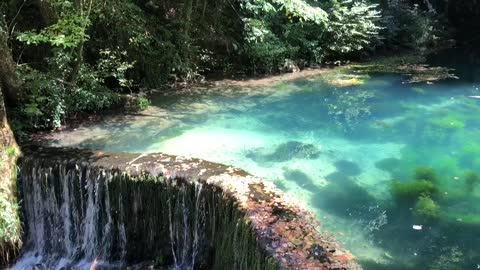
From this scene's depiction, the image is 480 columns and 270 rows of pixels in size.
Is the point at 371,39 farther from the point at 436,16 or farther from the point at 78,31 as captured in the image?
the point at 78,31

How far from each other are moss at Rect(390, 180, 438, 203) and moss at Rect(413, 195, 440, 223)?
120mm

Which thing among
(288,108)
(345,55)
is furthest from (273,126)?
(345,55)

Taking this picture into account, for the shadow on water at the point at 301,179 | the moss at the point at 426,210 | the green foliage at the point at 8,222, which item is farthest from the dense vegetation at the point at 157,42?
the moss at the point at 426,210

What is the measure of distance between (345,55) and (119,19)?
7.82 metres

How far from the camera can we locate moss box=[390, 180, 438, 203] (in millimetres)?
6219

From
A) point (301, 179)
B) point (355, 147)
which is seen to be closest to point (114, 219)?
point (301, 179)

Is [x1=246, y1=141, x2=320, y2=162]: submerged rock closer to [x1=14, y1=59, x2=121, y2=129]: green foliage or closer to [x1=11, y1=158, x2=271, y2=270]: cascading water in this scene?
[x1=11, y1=158, x2=271, y2=270]: cascading water

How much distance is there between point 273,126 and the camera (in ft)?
28.8

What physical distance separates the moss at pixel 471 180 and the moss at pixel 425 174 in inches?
17.3

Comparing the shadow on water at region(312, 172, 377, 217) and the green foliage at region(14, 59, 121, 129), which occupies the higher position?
the green foliage at region(14, 59, 121, 129)

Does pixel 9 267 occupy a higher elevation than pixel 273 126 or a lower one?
lower

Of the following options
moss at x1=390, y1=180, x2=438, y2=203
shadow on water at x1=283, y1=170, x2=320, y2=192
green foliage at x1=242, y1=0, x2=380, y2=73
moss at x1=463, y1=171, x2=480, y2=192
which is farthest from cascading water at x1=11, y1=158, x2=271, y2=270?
green foliage at x1=242, y1=0, x2=380, y2=73

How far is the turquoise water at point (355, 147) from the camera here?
5387 mm

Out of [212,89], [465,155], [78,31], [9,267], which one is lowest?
[9,267]
